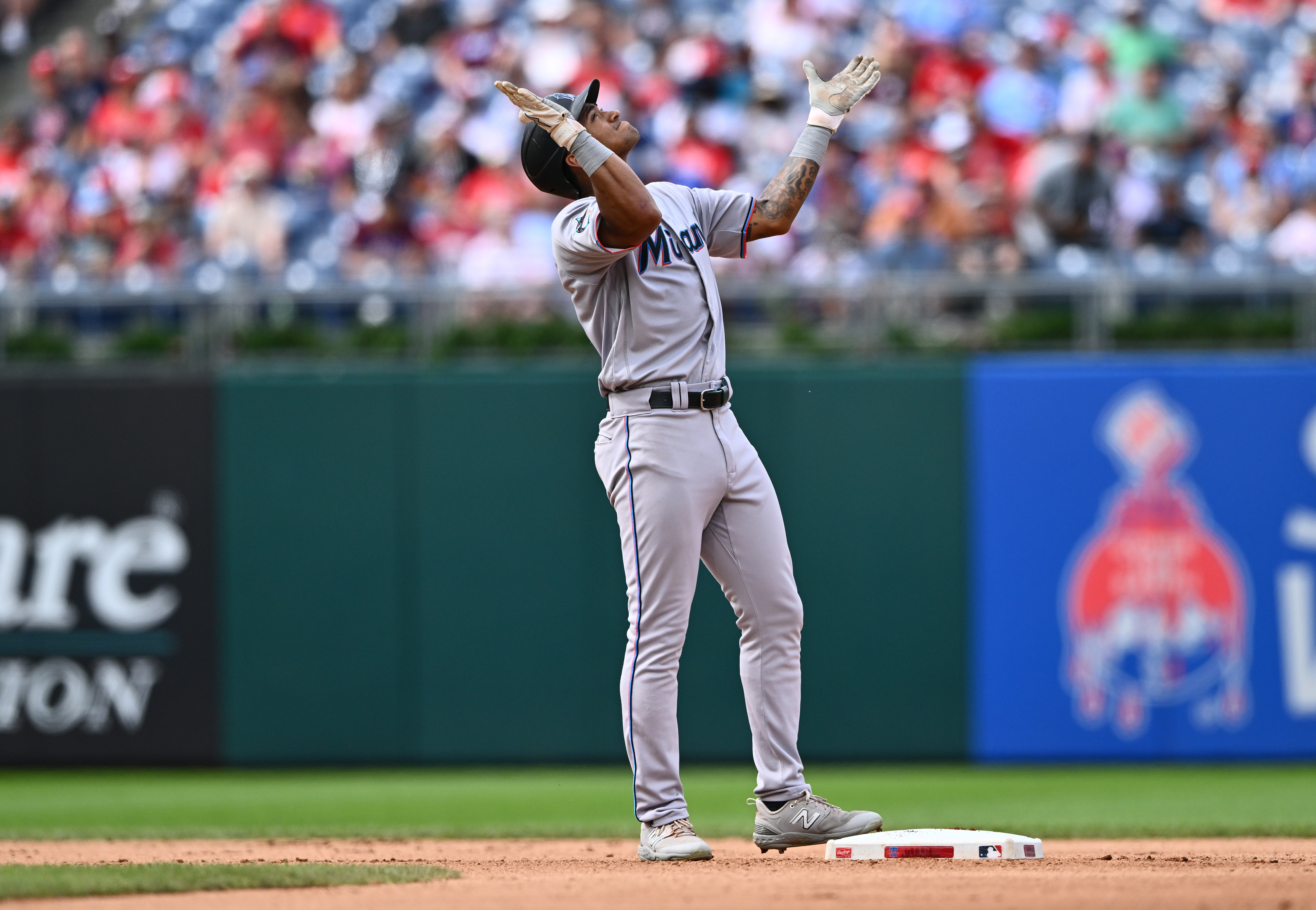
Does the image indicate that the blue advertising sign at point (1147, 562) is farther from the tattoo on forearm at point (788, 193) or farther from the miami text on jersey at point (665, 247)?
the miami text on jersey at point (665, 247)

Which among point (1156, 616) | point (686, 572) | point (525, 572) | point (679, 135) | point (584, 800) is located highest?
point (679, 135)

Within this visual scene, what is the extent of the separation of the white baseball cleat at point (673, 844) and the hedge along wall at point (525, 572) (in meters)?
3.91

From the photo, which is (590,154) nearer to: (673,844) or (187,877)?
(673,844)

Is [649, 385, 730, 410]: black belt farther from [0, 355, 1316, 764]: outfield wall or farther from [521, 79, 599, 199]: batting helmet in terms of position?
[0, 355, 1316, 764]: outfield wall

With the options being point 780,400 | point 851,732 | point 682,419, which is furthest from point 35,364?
point 682,419

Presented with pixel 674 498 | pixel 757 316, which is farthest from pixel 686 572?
pixel 757 316

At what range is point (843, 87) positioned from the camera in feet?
15.2

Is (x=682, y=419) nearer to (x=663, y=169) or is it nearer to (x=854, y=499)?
(x=854, y=499)

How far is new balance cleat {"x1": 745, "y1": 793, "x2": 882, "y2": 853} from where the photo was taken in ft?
15.0

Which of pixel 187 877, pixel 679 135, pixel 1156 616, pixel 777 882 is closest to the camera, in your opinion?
pixel 777 882

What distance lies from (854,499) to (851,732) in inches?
46.2

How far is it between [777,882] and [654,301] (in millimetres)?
1534

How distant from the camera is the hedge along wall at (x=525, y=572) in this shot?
8547 mm

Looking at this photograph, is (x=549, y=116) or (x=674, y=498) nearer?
(x=549, y=116)
